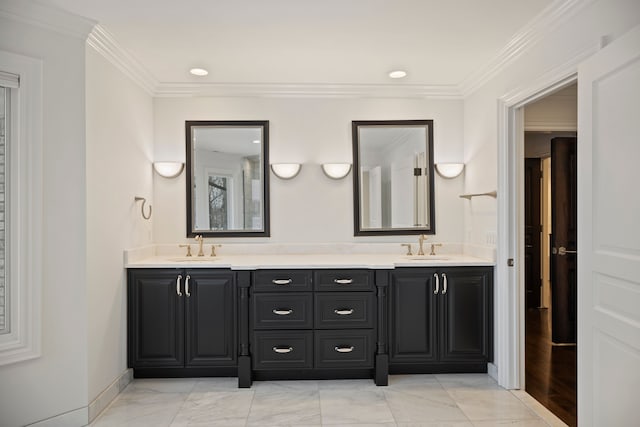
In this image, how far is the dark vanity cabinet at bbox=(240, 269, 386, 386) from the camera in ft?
11.5

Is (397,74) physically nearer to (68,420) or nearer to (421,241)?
(421,241)

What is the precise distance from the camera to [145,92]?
3955 mm

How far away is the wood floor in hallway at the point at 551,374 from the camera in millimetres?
3131

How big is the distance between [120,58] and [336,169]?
1.90 meters

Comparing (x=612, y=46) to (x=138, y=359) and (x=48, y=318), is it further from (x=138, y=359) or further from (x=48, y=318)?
(x=138, y=359)

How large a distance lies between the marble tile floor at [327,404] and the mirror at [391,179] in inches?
51.4

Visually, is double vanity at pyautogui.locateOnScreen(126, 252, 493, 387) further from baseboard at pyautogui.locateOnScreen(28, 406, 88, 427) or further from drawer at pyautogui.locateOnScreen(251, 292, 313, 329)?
baseboard at pyautogui.locateOnScreen(28, 406, 88, 427)

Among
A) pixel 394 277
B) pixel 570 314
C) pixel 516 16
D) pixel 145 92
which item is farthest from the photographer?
pixel 570 314

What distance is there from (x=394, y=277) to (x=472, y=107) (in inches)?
64.6

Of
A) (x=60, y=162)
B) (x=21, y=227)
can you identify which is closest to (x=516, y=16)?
(x=60, y=162)

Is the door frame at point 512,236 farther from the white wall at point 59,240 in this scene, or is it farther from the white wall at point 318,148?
the white wall at point 59,240

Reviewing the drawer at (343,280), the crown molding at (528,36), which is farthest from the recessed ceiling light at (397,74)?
the drawer at (343,280)

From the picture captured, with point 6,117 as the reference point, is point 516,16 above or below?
above

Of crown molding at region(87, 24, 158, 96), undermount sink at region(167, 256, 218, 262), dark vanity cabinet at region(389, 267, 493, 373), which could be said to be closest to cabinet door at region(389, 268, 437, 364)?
dark vanity cabinet at region(389, 267, 493, 373)
